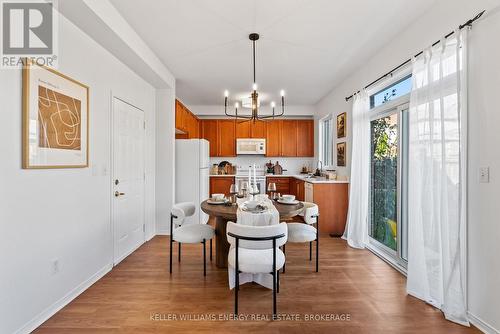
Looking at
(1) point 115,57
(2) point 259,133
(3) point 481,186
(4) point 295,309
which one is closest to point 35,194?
(1) point 115,57

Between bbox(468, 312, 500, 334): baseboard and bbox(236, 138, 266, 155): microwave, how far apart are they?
5082mm

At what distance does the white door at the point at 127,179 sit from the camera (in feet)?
10.2

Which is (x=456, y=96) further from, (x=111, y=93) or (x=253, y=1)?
(x=111, y=93)

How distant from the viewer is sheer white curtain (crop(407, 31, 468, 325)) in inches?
77.9

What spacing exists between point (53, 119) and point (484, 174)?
130 inches

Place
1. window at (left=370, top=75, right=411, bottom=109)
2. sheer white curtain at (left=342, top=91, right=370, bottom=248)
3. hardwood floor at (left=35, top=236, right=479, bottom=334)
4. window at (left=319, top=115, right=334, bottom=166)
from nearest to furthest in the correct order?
hardwood floor at (left=35, top=236, right=479, bottom=334), window at (left=370, top=75, right=411, bottom=109), sheer white curtain at (left=342, top=91, right=370, bottom=248), window at (left=319, top=115, right=334, bottom=166)

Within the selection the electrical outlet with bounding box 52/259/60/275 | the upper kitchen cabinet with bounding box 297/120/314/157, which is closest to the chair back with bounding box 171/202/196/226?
the electrical outlet with bounding box 52/259/60/275

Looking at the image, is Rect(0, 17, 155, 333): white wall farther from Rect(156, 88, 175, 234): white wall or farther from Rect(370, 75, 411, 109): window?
Rect(370, 75, 411, 109): window

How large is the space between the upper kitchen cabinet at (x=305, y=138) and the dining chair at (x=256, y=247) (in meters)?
4.77

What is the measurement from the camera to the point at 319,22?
Answer: 2.60m

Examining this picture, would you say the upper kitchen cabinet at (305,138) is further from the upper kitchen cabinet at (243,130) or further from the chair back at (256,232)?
the chair back at (256,232)

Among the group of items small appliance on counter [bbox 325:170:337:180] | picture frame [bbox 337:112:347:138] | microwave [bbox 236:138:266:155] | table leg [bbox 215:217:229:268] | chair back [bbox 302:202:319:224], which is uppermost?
picture frame [bbox 337:112:347:138]

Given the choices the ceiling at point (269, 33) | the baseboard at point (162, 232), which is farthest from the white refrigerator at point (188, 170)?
the ceiling at point (269, 33)

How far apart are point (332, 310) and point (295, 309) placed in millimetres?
307
